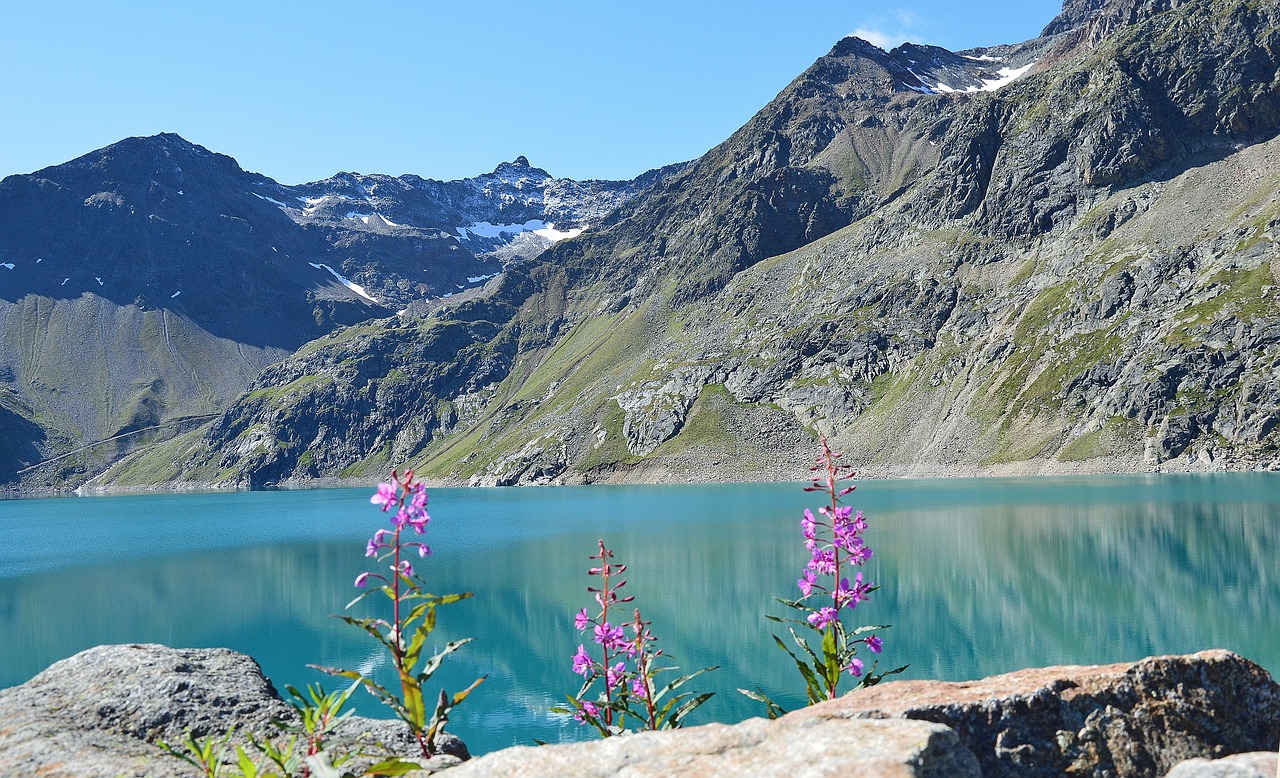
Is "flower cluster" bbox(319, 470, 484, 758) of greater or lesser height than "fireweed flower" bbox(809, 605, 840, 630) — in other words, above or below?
above

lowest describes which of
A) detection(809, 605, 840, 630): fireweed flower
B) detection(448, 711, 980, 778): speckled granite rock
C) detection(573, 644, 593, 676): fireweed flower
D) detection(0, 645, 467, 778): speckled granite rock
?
detection(0, 645, 467, 778): speckled granite rock

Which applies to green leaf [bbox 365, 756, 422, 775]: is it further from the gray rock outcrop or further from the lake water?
the lake water

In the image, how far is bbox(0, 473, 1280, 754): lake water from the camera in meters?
30.3

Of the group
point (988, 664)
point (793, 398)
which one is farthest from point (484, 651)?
point (793, 398)

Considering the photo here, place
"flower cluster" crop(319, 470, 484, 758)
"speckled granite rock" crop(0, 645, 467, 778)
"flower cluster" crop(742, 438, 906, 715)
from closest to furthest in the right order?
1. "flower cluster" crop(319, 470, 484, 758)
2. "speckled granite rock" crop(0, 645, 467, 778)
3. "flower cluster" crop(742, 438, 906, 715)

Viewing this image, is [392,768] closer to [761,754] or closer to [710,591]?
[761,754]

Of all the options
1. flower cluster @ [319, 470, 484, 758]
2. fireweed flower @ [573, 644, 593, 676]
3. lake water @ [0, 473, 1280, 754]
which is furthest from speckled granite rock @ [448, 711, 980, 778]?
lake water @ [0, 473, 1280, 754]

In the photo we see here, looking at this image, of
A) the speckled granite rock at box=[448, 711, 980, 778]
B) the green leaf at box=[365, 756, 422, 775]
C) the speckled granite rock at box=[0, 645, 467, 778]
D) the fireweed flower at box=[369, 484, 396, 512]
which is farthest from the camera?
the speckled granite rock at box=[0, 645, 467, 778]

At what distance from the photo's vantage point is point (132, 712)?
1032 cm

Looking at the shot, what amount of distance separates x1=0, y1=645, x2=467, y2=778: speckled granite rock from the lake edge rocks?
5 cm

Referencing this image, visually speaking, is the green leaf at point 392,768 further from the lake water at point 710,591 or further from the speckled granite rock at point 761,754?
the lake water at point 710,591

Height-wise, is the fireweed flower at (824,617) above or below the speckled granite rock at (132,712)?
above

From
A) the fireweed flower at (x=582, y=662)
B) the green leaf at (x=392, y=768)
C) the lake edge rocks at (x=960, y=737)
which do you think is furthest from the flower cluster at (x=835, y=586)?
the green leaf at (x=392, y=768)

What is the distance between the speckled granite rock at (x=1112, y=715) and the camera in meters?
5.75
